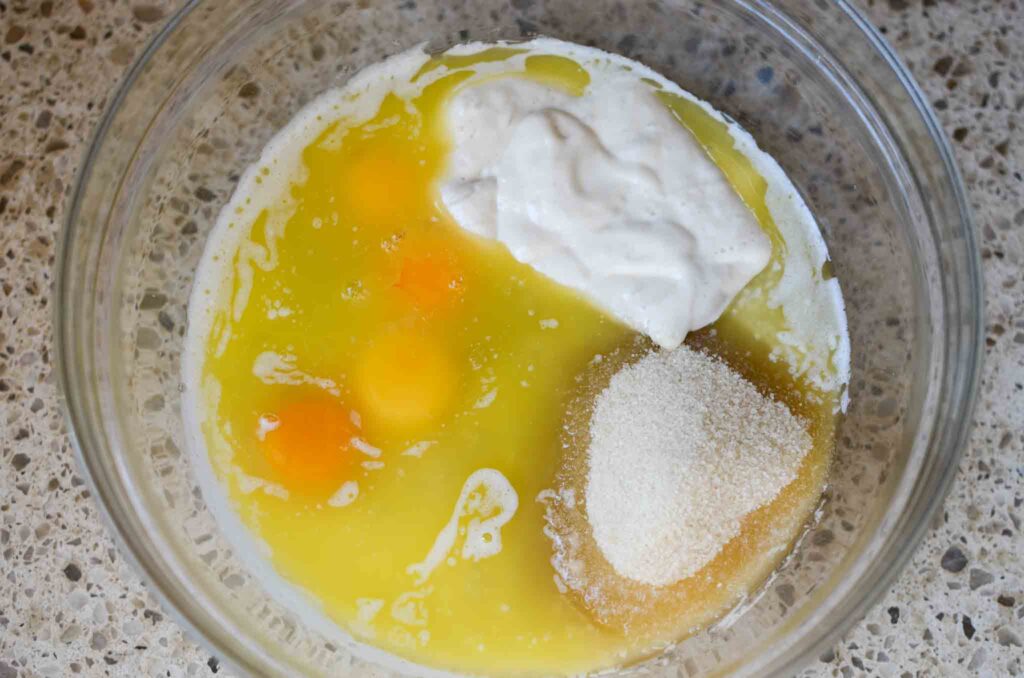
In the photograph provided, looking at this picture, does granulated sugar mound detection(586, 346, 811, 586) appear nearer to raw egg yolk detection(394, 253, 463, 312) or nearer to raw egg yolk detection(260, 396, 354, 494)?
raw egg yolk detection(394, 253, 463, 312)

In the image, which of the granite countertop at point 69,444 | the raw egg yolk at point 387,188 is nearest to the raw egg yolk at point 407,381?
the raw egg yolk at point 387,188

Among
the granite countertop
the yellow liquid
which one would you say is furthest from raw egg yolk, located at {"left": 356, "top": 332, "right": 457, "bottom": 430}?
the granite countertop

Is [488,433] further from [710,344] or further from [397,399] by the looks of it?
[710,344]

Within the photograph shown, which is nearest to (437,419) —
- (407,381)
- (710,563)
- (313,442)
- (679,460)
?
(407,381)

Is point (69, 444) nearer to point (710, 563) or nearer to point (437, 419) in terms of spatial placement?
point (437, 419)

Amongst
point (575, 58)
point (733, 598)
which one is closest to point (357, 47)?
point (575, 58)

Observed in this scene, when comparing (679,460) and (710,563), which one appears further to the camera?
(710,563)
